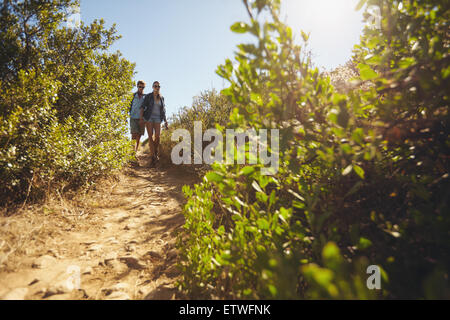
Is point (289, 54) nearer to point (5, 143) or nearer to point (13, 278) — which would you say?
point (13, 278)

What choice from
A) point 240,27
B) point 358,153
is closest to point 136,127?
point 240,27

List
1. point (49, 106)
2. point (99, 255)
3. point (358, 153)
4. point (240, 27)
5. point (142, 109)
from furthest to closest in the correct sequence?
point (142, 109) < point (49, 106) < point (99, 255) < point (240, 27) < point (358, 153)

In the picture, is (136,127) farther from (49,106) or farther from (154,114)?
(49,106)

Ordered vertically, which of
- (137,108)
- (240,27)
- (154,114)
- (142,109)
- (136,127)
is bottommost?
(240,27)

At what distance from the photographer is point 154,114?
696 centimetres

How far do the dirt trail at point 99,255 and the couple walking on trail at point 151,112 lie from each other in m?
3.47

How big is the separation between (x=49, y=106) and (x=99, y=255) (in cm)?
242

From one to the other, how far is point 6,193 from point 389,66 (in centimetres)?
423

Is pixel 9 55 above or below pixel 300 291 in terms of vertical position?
above

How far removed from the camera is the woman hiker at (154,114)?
271 inches

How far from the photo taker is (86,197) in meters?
3.51

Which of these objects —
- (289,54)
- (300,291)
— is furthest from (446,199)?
(289,54)

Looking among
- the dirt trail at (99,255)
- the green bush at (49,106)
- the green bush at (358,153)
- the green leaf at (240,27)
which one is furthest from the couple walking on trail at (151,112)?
the green leaf at (240,27)

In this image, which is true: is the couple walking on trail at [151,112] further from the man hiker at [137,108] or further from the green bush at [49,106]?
the green bush at [49,106]
